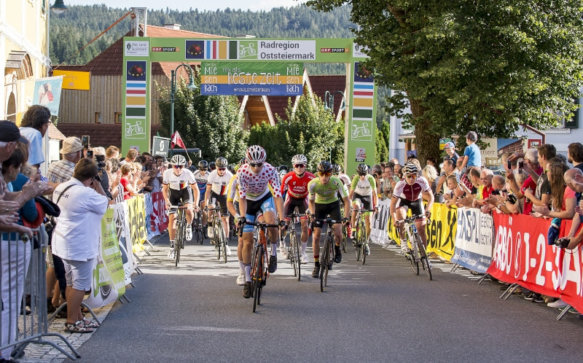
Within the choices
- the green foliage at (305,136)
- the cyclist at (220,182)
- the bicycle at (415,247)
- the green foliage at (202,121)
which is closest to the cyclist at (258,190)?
the bicycle at (415,247)

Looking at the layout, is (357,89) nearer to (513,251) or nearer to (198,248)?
(198,248)

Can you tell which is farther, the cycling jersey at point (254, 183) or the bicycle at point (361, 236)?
the bicycle at point (361, 236)

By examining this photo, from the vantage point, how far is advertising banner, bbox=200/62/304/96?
102 ft

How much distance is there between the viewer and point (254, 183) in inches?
480

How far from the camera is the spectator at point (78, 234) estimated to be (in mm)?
8797

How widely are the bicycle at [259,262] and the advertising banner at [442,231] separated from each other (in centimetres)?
554

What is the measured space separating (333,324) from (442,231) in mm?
8122

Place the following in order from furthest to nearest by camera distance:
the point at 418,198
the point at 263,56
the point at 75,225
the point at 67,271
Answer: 1. the point at 263,56
2. the point at 418,198
3. the point at 67,271
4. the point at 75,225

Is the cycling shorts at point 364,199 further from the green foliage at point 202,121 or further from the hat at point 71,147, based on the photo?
the green foliage at point 202,121

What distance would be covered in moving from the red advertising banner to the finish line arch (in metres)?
18.3

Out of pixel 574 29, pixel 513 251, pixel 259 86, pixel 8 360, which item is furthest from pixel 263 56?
pixel 8 360

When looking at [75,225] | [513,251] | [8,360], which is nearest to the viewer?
[8,360]

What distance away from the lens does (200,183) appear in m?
23.3

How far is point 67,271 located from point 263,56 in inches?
866
